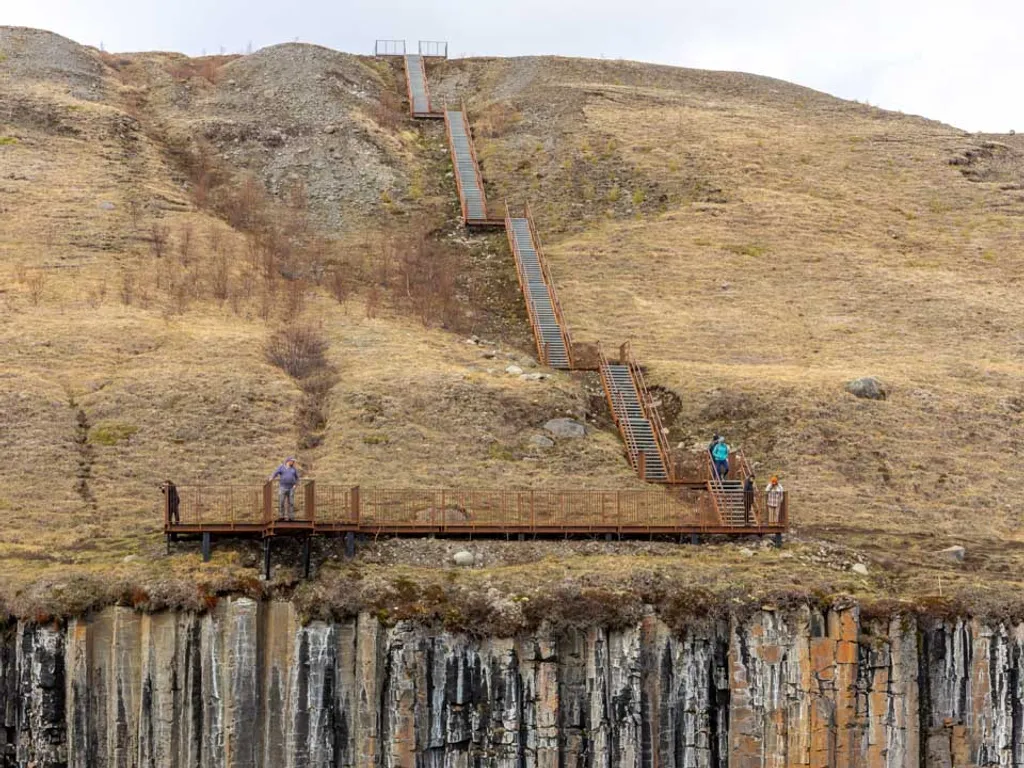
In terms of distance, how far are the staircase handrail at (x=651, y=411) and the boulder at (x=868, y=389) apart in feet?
22.1

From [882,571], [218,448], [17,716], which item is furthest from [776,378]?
[17,716]

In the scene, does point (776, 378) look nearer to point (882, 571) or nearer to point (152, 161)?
point (882, 571)

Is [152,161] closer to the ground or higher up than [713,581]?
higher up

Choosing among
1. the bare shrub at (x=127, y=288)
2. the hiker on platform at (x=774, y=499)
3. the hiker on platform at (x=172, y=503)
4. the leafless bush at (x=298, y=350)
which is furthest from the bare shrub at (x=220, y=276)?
the hiker on platform at (x=774, y=499)

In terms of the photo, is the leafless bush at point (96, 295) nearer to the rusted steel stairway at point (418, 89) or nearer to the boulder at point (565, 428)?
the boulder at point (565, 428)

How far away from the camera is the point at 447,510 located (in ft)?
122

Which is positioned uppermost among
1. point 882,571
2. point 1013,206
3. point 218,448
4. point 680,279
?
point 1013,206

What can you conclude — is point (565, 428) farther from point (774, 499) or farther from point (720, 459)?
point (774, 499)

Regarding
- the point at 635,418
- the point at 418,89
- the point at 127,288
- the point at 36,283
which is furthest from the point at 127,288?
the point at 418,89

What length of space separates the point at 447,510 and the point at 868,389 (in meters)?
19.0

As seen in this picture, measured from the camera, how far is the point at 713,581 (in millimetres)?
33438

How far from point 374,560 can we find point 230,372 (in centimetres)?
1487

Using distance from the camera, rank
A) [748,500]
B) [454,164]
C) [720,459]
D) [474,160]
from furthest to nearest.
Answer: [474,160]
[454,164]
[720,459]
[748,500]

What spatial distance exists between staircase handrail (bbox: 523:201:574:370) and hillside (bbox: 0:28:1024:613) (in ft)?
3.19
